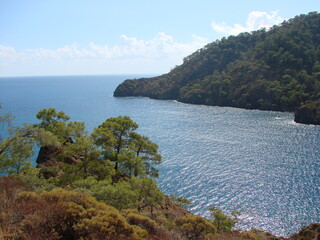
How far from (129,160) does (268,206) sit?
28.5 m

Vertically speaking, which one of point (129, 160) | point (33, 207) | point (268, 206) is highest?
point (33, 207)

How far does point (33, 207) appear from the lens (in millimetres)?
15742

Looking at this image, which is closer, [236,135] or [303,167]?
[303,167]

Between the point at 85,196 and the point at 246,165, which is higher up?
the point at 85,196

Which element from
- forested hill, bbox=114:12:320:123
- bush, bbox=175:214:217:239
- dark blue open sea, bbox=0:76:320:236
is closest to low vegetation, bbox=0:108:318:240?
bush, bbox=175:214:217:239

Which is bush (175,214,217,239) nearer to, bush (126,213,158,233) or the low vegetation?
the low vegetation

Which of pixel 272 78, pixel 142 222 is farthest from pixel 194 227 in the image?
pixel 272 78

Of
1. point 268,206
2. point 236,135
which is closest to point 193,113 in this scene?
point 236,135

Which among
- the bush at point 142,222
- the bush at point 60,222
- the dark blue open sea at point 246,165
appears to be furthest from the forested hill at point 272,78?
the bush at point 60,222

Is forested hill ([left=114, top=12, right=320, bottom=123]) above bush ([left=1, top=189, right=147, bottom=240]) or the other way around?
above

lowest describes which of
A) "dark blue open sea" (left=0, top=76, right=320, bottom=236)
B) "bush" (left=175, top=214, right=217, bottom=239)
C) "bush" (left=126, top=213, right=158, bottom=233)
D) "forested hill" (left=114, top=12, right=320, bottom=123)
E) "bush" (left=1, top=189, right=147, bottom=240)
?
"dark blue open sea" (left=0, top=76, right=320, bottom=236)

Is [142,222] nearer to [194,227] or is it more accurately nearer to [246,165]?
[194,227]

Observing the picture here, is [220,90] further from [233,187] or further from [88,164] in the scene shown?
[88,164]

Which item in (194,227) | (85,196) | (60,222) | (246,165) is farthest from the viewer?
(246,165)
